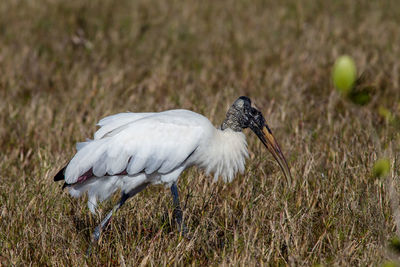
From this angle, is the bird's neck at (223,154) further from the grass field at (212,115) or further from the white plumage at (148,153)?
the grass field at (212,115)

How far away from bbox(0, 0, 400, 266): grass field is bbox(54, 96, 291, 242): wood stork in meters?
0.16

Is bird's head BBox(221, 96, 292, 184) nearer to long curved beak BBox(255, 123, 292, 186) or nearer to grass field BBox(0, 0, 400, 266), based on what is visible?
long curved beak BBox(255, 123, 292, 186)

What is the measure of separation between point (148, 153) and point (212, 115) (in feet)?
5.96

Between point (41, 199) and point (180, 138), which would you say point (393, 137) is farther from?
point (41, 199)

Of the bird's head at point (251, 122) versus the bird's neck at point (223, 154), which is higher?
the bird's head at point (251, 122)

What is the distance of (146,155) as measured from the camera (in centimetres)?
348

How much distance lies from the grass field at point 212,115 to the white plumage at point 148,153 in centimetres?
20

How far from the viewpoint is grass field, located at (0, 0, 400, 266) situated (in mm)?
3264

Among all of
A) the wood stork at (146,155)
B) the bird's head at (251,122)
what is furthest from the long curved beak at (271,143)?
the wood stork at (146,155)

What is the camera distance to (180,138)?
136 inches

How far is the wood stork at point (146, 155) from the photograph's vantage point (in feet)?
11.3

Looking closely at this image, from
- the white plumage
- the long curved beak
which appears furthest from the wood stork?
the long curved beak

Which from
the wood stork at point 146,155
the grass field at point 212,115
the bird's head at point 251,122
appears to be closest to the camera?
the grass field at point 212,115

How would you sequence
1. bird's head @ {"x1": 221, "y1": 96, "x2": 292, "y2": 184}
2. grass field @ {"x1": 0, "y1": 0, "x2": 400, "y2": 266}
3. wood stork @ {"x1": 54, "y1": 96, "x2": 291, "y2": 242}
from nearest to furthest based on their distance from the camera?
grass field @ {"x1": 0, "y1": 0, "x2": 400, "y2": 266} < wood stork @ {"x1": 54, "y1": 96, "x2": 291, "y2": 242} < bird's head @ {"x1": 221, "y1": 96, "x2": 292, "y2": 184}
